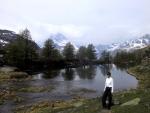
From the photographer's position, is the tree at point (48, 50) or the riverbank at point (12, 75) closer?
the riverbank at point (12, 75)

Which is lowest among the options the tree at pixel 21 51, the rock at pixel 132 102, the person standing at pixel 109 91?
the rock at pixel 132 102

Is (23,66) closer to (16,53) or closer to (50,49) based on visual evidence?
(16,53)

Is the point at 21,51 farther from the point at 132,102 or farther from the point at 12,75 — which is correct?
the point at 132,102

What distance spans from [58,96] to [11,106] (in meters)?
12.7

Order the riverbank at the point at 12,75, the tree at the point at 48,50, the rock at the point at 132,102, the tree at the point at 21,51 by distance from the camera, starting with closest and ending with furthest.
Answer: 1. the rock at the point at 132,102
2. the riverbank at the point at 12,75
3. the tree at the point at 21,51
4. the tree at the point at 48,50

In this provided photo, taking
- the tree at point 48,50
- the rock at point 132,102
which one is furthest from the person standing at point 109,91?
the tree at point 48,50

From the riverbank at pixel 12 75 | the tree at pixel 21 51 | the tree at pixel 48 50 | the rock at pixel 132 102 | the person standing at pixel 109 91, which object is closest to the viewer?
the rock at pixel 132 102

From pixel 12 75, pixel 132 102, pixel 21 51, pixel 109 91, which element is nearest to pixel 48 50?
pixel 21 51

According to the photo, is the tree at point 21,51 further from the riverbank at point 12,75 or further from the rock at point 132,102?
the rock at point 132,102

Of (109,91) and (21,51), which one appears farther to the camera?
(21,51)

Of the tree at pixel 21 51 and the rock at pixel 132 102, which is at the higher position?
the tree at pixel 21 51

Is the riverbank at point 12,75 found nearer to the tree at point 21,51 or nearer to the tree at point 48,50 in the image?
the tree at point 21,51

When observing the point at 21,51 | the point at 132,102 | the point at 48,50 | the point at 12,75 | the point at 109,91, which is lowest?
the point at 132,102

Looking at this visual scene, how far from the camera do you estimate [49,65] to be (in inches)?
6855
